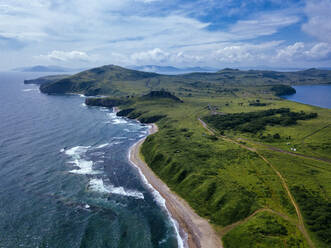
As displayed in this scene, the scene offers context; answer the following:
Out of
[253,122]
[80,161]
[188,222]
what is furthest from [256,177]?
[80,161]

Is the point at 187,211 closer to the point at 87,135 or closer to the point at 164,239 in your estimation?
the point at 164,239

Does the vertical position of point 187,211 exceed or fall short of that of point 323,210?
it falls short

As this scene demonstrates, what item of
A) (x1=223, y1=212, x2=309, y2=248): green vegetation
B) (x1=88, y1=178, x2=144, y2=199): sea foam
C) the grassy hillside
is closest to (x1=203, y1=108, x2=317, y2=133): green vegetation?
the grassy hillside

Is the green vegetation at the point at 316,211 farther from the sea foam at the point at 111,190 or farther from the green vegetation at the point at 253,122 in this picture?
the green vegetation at the point at 253,122

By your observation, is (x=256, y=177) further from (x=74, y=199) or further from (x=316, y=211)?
(x=74, y=199)

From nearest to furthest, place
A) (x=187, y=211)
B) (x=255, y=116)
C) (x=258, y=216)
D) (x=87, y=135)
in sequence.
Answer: (x=258, y=216), (x=187, y=211), (x=87, y=135), (x=255, y=116)

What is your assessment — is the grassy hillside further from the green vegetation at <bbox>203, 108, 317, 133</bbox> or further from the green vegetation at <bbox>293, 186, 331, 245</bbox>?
the green vegetation at <bbox>203, 108, 317, 133</bbox>

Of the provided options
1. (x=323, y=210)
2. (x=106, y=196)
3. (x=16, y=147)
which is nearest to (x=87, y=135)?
(x=16, y=147)
